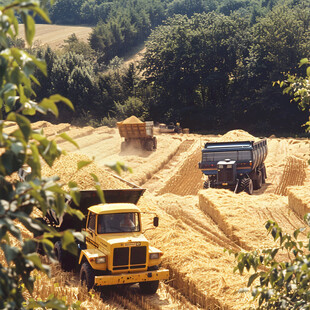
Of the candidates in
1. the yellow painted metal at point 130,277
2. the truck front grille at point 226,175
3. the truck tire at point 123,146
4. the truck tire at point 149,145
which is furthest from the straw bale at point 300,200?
the truck tire at point 123,146

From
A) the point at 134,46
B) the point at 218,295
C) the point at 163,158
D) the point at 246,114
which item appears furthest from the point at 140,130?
the point at 134,46

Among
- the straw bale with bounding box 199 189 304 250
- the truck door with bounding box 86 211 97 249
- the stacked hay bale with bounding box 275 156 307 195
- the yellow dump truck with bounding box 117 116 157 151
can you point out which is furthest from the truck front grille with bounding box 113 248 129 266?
the yellow dump truck with bounding box 117 116 157 151

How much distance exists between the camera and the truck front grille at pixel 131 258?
13.2 metres

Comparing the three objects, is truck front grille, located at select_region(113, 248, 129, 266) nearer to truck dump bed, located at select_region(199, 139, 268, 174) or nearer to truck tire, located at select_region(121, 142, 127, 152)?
truck dump bed, located at select_region(199, 139, 268, 174)

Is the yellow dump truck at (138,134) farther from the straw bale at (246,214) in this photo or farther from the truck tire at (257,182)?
the straw bale at (246,214)

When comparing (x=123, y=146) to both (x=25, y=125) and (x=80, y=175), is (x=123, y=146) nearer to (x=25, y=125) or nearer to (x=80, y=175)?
(x=80, y=175)

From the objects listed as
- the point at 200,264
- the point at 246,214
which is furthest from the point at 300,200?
the point at 200,264

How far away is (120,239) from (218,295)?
8.80ft

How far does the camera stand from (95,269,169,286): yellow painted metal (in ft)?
42.0

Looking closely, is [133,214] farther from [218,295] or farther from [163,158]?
[163,158]

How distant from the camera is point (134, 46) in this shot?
126 meters

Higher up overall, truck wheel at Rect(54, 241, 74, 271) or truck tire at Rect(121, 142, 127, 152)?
truck wheel at Rect(54, 241, 74, 271)

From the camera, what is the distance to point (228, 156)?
28.4 meters

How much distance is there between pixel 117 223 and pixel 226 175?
48.2ft
